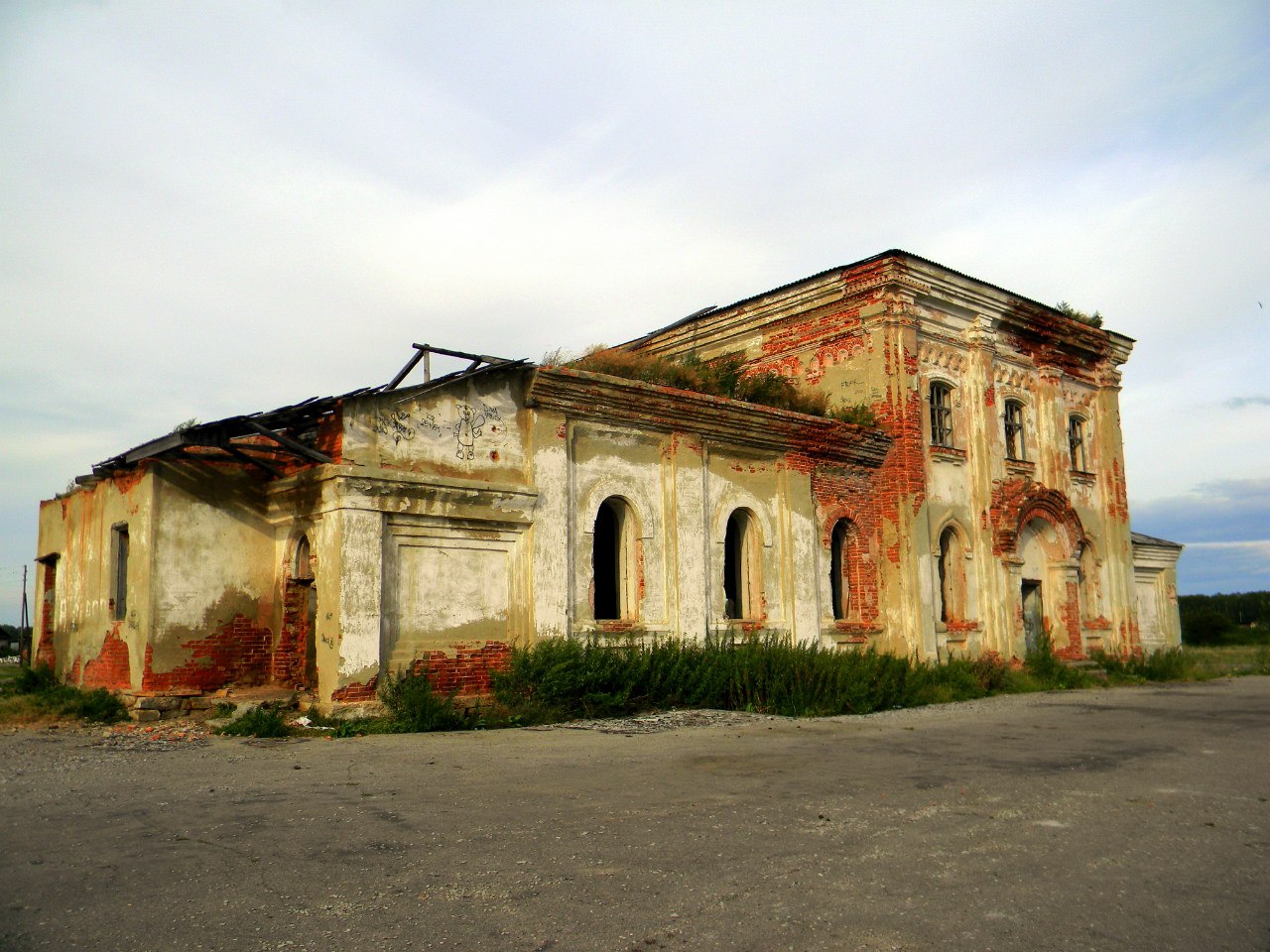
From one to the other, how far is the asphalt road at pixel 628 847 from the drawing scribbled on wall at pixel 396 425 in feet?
12.3

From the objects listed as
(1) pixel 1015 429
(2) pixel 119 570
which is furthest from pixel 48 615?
(1) pixel 1015 429

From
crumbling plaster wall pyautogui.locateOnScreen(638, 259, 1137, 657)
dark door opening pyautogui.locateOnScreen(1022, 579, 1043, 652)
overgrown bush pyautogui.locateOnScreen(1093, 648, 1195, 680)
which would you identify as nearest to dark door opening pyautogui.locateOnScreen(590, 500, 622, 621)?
crumbling plaster wall pyautogui.locateOnScreen(638, 259, 1137, 657)

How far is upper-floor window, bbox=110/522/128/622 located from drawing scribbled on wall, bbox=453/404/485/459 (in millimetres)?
4586

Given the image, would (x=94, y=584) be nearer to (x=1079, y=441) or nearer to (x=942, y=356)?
(x=942, y=356)

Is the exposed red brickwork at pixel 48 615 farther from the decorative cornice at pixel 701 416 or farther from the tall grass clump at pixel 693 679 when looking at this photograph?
the decorative cornice at pixel 701 416

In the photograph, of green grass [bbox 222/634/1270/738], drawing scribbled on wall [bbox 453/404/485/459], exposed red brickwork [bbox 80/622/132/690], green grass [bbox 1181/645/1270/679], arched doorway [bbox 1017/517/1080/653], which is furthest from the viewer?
green grass [bbox 1181/645/1270/679]

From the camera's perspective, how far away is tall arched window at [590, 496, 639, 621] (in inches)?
577

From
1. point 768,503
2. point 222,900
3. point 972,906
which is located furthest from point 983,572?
point 222,900

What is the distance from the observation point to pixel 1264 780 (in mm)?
8656

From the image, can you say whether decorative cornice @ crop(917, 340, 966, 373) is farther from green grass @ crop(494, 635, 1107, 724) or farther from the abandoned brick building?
green grass @ crop(494, 635, 1107, 724)

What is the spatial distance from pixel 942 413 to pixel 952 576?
10.5 ft

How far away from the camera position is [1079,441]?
23.5 metres

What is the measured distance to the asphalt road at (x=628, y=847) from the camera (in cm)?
447

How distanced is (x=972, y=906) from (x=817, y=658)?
10.1 m
